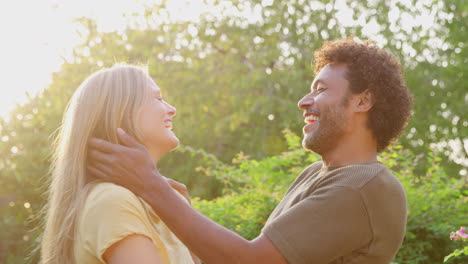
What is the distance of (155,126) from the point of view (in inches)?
133

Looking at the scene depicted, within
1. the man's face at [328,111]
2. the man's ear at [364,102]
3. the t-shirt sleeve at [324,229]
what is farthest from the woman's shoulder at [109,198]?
the man's ear at [364,102]

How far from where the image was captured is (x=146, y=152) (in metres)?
3.11

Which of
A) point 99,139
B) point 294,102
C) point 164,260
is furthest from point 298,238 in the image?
point 294,102

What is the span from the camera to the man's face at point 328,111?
346 centimetres

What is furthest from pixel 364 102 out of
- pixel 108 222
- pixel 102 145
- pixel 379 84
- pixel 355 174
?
pixel 108 222

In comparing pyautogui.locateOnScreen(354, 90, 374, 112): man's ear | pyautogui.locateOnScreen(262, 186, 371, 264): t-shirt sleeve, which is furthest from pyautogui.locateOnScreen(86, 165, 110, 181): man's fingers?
pyautogui.locateOnScreen(354, 90, 374, 112): man's ear

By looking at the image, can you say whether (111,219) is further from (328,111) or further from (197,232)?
(328,111)

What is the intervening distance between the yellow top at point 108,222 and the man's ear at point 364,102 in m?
1.26

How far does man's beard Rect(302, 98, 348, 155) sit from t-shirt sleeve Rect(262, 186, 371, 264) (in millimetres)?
467

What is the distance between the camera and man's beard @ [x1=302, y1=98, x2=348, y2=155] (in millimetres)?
3453

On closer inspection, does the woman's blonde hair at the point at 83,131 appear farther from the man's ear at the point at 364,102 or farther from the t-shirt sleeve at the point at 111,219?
the man's ear at the point at 364,102

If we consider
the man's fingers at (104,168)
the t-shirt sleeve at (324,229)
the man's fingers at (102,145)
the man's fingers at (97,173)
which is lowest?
the t-shirt sleeve at (324,229)

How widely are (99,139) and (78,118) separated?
0.64 ft

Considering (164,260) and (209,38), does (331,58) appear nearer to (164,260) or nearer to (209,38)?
(164,260)
